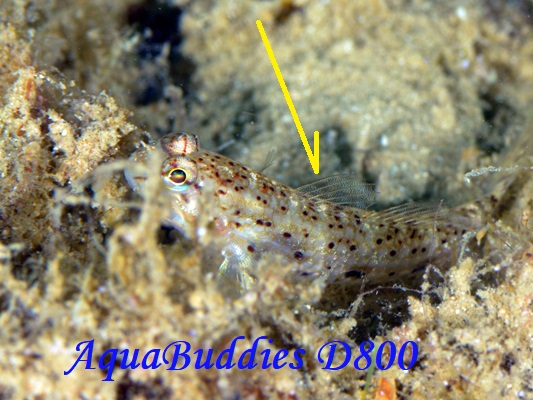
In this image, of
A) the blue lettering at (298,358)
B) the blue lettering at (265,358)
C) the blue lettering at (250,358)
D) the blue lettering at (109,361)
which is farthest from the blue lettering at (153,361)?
the blue lettering at (298,358)

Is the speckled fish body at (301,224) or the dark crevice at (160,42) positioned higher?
the dark crevice at (160,42)

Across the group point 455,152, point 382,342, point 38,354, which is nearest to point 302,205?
point 382,342

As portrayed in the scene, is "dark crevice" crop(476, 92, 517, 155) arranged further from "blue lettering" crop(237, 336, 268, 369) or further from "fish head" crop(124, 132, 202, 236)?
"blue lettering" crop(237, 336, 268, 369)

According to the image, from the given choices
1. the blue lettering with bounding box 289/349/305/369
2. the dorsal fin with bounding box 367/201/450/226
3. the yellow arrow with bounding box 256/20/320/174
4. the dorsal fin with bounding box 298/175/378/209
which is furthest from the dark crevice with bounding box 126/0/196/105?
the blue lettering with bounding box 289/349/305/369

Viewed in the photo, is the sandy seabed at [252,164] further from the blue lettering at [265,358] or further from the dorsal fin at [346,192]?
the dorsal fin at [346,192]

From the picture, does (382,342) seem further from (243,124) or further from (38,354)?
(243,124)

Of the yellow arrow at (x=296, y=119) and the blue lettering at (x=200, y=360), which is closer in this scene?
the blue lettering at (x=200, y=360)
